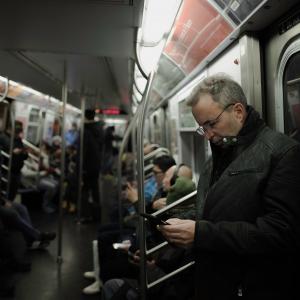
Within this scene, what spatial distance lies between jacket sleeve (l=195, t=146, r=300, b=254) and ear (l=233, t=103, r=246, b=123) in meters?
0.30

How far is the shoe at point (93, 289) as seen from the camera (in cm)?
330

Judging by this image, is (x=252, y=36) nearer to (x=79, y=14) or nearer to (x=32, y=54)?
(x=79, y=14)

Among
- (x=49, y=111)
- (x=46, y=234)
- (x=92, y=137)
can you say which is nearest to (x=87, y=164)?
(x=92, y=137)

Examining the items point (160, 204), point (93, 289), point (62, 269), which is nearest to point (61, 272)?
point (62, 269)

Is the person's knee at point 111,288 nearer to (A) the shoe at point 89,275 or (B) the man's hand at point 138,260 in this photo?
(B) the man's hand at point 138,260

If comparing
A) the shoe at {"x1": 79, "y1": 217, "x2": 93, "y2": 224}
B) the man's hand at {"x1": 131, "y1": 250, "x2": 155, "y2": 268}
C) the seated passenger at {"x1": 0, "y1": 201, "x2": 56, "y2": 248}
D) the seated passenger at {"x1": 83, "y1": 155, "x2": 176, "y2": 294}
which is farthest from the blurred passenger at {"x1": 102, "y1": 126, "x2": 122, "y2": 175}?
the man's hand at {"x1": 131, "y1": 250, "x2": 155, "y2": 268}

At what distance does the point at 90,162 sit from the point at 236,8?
16.0 feet

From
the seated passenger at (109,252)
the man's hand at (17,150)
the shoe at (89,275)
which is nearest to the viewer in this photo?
the seated passenger at (109,252)

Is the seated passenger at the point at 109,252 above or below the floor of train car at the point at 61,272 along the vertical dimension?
above

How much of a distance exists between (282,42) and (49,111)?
7.82 meters

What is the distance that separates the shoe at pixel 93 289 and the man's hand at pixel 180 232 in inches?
90.5

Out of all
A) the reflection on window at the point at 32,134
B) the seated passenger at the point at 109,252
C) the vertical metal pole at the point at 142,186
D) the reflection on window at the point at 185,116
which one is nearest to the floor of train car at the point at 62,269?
the seated passenger at the point at 109,252

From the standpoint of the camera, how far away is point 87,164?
6.27 m

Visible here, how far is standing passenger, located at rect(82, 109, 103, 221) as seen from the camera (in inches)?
244
